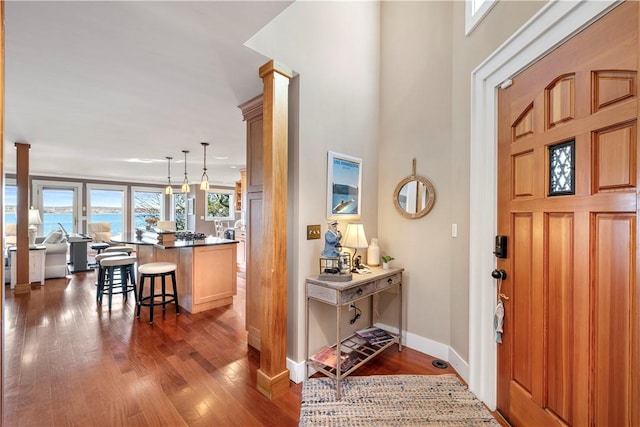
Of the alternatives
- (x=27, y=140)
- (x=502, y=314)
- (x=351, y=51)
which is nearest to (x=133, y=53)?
(x=351, y=51)

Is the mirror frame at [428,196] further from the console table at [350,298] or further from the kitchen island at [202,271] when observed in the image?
the kitchen island at [202,271]

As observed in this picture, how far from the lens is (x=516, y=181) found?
1719 millimetres

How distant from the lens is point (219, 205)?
10.4 metres

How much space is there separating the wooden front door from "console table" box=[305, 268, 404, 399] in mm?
959

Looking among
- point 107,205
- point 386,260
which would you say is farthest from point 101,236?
point 386,260

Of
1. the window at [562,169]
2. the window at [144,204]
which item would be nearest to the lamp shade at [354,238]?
the window at [562,169]

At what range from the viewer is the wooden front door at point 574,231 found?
115 centimetres

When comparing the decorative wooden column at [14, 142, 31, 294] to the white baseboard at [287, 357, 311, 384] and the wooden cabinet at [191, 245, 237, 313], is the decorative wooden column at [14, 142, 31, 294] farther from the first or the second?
the white baseboard at [287, 357, 311, 384]

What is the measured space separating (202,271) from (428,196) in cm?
293

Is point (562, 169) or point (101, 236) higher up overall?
point (562, 169)

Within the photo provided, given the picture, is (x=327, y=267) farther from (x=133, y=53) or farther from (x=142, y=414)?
(x=133, y=53)

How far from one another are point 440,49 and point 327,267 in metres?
2.22

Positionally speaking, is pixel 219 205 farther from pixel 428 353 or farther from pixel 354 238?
pixel 428 353

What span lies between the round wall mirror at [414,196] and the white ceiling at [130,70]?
5.48 feet
